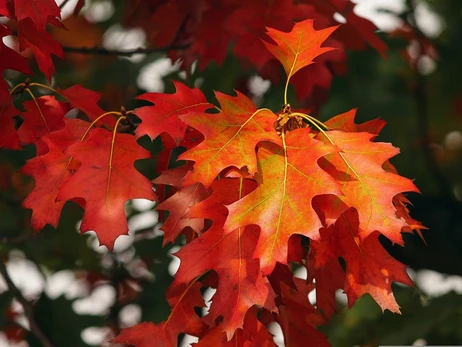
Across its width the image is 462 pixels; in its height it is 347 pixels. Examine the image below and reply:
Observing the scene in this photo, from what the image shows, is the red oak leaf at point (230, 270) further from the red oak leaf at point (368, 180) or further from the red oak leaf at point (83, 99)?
the red oak leaf at point (83, 99)

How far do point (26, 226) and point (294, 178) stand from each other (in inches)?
82.5

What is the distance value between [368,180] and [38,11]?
2.15 feet

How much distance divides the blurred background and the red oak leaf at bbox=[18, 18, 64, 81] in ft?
1.99

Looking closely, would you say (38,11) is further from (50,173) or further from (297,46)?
(297,46)

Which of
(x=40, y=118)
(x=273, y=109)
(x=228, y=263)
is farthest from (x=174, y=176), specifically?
(x=273, y=109)

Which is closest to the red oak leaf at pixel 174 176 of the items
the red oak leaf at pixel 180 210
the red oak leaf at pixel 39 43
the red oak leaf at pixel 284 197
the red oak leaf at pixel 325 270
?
the red oak leaf at pixel 180 210

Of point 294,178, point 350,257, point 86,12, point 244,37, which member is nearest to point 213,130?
point 294,178

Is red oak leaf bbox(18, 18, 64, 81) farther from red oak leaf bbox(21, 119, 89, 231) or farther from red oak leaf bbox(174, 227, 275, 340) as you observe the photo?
red oak leaf bbox(174, 227, 275, 340)

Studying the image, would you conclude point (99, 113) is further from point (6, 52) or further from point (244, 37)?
point (244, 37)

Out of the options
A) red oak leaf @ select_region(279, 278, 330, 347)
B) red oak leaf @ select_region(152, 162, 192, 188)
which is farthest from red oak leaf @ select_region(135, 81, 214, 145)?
red oak leaf @ select_region(279, 278, 330, 347)

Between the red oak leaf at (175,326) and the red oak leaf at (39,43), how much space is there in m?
0.47

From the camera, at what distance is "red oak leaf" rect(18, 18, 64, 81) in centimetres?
164

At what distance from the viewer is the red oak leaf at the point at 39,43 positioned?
5.37 ft

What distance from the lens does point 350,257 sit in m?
1.43
